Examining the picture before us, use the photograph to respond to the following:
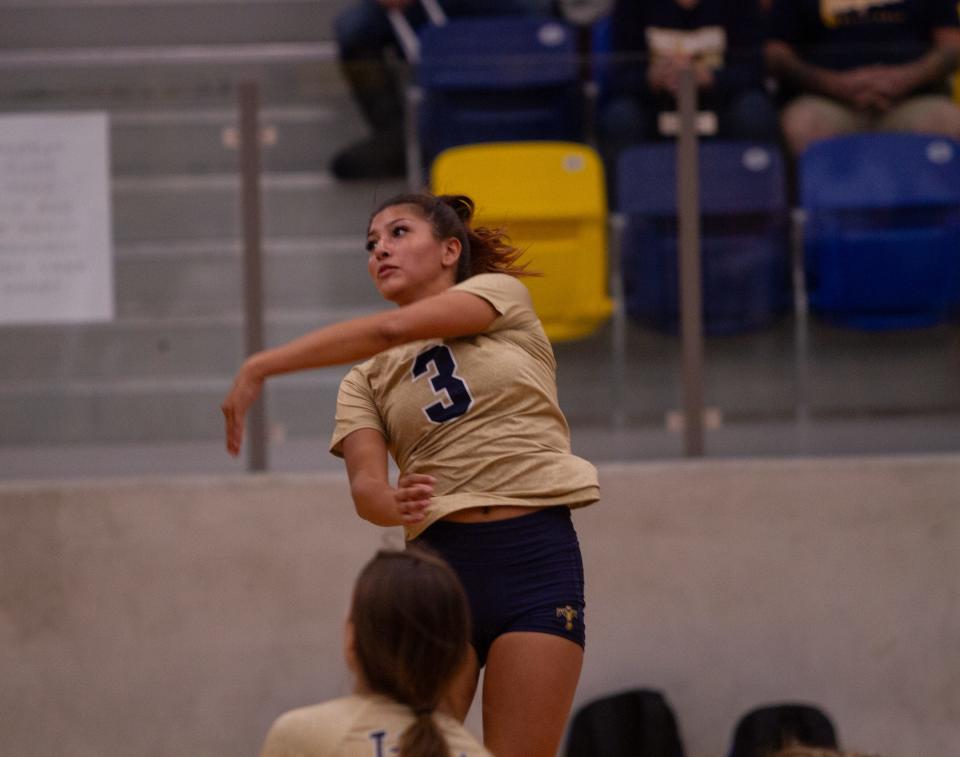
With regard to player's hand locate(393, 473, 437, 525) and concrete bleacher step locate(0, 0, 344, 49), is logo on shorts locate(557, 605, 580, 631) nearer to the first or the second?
player's hand locate(393, 473, 437, 525)

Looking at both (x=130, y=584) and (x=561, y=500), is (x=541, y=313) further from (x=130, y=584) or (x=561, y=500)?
(x=561, y=500)

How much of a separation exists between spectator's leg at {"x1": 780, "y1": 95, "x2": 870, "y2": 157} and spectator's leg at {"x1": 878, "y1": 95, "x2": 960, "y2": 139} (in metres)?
0.08

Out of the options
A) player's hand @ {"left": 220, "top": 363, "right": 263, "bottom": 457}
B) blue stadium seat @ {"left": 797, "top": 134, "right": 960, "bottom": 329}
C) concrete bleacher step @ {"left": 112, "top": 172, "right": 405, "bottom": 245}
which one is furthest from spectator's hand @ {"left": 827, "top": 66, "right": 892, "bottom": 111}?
player's hand @ {"left": 220, "top": 363, "right": 263, "bottom": 457}

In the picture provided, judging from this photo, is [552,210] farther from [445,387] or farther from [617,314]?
[445,387]

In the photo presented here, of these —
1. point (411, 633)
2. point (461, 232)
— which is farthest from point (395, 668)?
point (461, 232)

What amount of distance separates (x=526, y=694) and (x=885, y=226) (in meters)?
2.77

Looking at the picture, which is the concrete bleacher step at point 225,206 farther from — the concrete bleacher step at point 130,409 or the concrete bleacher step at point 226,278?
the concrete bleacher step at point 130,409

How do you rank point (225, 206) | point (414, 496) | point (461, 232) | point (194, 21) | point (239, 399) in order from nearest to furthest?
point (239, 399) < point (414, 496) < point (461, 232) < point (225, 206) < point (194, 21)

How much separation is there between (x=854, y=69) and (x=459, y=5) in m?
1.57

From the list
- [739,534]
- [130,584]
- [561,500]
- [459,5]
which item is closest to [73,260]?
[130,584]

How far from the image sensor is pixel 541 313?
14.7 ft

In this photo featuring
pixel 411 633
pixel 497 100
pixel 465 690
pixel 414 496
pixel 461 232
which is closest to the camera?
pixel 411 633

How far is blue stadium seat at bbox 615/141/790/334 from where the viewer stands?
15.0 ft

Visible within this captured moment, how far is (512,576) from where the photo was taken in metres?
2.41
